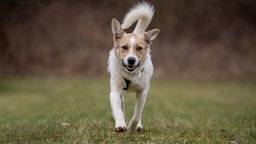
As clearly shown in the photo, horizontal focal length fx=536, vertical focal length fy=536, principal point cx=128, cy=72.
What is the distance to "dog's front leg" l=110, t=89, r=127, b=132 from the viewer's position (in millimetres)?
7238

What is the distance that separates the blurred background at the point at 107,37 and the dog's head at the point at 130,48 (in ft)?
69.4

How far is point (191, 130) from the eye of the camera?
27.2ft

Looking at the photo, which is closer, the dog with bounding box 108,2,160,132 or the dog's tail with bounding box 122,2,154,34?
the dog with bounding box 108,2,160,132

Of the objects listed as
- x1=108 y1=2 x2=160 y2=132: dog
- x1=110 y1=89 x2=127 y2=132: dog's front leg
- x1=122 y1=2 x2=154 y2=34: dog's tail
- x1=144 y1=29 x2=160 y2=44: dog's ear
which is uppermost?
x1=122 y1=2 x2=154 y2=34: dog's tail

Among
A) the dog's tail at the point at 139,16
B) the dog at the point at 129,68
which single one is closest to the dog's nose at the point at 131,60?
the dog at the point at 129,68

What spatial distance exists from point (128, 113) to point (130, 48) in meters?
5.64

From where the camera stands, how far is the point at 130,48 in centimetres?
760

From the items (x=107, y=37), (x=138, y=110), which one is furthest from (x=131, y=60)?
(x=107, y=37)

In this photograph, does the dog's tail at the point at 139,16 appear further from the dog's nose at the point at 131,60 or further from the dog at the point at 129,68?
the dog's nose at the point at 131,60

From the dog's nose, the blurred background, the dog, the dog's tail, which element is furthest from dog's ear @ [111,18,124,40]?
the blurred background

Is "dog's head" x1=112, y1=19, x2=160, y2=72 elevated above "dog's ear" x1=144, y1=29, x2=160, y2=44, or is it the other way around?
"dog's ear" x1=144, y1=29, x2=160, y2=44

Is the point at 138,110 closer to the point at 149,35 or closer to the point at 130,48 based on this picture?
the point at 130,48

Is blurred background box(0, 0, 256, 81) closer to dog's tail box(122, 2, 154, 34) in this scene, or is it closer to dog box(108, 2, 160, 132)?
dog's tail box(122, 2, 154, 34)

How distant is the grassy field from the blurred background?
2889 mm
